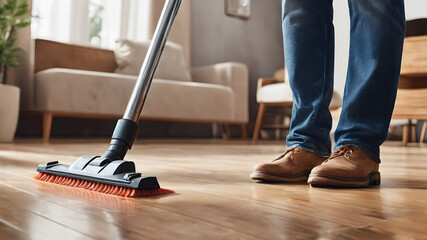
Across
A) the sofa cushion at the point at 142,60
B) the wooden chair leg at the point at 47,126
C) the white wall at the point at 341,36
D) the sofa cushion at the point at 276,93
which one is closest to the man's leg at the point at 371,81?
the white wall at the point at 341,36

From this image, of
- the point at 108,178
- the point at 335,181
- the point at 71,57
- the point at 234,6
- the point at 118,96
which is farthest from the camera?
the point at 71,57

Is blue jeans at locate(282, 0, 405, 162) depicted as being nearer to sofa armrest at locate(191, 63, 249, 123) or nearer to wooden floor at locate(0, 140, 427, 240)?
wooden floor at locate(0, 140, 427, 240)

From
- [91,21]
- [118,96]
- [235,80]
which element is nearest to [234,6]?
[118,96]

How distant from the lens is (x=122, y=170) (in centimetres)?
63

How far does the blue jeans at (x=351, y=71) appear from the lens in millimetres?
825

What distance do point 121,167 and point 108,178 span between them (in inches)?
0.9

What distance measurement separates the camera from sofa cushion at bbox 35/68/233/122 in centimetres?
288

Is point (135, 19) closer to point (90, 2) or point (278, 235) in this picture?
point (90, 2)

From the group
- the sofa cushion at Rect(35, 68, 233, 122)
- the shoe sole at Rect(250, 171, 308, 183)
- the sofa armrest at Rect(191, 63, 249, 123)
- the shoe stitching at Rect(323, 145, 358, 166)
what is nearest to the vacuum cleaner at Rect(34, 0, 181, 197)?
the shoe sole at Rect(250, 171, 308, 183)

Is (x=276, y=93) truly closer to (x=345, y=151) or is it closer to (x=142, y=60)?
(x=142, y=60)

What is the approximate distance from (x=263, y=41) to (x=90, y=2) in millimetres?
1988

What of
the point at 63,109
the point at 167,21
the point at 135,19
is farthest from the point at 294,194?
the point at 135,19

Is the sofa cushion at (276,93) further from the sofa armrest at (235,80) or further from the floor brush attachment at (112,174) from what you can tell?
the floor brush attachment at (112,174)

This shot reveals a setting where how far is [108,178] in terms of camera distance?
2.06 feet
